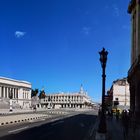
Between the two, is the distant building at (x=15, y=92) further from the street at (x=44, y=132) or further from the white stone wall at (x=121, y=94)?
the street at (x=44, y=132)

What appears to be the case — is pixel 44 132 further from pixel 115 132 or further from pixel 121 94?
pixel 121 94

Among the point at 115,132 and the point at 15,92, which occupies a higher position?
the point at 15,92

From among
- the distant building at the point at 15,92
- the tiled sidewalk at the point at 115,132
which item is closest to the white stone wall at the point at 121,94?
the tiled sidewalk at the point at 115,132

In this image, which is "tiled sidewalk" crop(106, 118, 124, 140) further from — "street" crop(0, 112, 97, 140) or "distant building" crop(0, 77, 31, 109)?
"distant building" crop(0, 77, 31, 109)

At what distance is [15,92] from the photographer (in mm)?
184250

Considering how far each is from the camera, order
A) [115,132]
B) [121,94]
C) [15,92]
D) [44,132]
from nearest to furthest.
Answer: [44,132] → [115,132] → [121,94] → [15,92]

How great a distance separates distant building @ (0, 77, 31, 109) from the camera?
528 feet

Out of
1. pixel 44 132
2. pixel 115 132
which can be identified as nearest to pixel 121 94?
pixel 115 132

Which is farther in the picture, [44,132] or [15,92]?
[15,92]

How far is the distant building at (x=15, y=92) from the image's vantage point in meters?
161

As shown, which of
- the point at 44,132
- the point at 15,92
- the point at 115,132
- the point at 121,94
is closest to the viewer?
the point at 44,132

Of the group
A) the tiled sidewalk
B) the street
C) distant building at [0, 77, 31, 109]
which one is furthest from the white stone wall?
distant building at [0, 77, 31, 109]

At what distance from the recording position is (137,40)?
39.4 m

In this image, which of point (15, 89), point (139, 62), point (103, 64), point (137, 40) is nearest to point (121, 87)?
point (137, 40)
